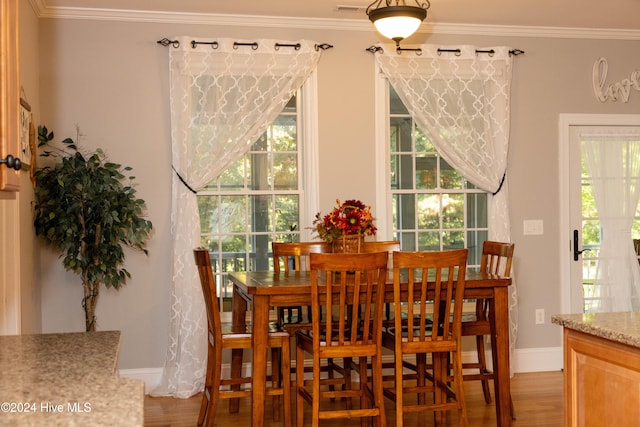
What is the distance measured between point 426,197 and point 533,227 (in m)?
0.91

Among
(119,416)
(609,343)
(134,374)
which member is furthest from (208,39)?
(119,416)

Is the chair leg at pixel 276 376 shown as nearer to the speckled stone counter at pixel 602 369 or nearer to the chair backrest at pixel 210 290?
the chair backrest at pixel 210 290

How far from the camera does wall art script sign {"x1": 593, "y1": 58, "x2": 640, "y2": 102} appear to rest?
5.91 meters

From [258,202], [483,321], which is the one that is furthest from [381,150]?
[483,321]

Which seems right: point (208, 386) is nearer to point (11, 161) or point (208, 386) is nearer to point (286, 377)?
point (286, 377)

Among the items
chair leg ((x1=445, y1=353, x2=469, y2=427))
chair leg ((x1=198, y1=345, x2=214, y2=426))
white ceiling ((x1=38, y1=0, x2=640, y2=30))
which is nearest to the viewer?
chair leg ((x1=445, y1=353, x2=469, y2=427))

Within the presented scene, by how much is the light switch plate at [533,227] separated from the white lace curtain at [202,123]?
2.12 meters

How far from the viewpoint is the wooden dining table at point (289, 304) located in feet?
12.5

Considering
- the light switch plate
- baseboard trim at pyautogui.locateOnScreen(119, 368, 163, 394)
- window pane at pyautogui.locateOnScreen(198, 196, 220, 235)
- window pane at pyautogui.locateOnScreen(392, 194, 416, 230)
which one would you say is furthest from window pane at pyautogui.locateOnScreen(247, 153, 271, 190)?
the light switch plate

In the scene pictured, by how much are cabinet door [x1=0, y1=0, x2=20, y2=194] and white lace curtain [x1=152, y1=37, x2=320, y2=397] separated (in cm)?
363

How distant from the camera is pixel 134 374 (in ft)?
17.1

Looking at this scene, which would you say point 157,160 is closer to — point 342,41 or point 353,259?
point 342,41

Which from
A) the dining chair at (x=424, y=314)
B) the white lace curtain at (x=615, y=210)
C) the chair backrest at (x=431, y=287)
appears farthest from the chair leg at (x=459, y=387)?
the white lace curtain at (x=615, y=210)

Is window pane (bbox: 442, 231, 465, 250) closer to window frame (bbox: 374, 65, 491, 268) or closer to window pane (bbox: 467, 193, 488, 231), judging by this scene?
window pane (bbox: 467, 193, 488, 231)
